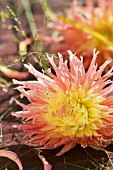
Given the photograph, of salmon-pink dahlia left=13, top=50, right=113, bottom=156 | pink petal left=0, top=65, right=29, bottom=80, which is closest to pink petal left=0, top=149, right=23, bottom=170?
salmon-pink dahlia left=13, top=50, right=113, bottom=156

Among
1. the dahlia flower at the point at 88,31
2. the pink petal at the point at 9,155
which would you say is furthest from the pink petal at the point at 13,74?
the pink petal at the point at 9,155

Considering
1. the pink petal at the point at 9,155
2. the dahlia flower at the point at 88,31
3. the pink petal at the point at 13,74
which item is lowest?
the pink petal at the point at 9,155

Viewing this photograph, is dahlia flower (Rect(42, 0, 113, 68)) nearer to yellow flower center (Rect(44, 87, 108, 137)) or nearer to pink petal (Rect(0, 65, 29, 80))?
pink petal (Rect(0, 65, 29, 80))

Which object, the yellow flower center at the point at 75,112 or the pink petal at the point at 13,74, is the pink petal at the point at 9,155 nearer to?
the yellow flower center at the point at 75,112

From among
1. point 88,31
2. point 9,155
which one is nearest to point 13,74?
point 88,31

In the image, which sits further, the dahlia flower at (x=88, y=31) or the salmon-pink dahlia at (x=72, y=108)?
the dahlia flower at (x=88, y=31)

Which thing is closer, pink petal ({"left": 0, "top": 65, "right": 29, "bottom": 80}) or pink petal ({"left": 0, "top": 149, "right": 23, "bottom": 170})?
pink petal ({"left": 0, "top": 149, "right": 23, "bottom": 170})
